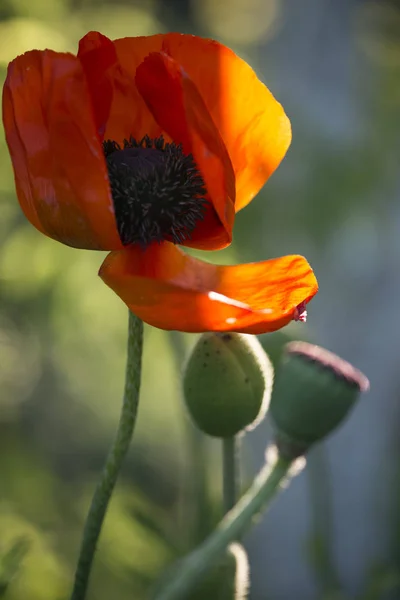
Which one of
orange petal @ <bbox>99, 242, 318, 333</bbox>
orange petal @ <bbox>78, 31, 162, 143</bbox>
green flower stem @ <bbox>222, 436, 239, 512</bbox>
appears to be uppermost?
orange petal @ <bbox>78, 31, 162, 143</bbox>

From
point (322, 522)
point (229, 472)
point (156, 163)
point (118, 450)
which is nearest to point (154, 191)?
point (156, 163)

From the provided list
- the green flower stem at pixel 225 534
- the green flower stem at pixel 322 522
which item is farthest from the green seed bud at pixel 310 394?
the green flower stem at pixel 322 522

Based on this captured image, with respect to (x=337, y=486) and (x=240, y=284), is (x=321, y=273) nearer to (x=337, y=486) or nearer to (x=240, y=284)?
(x=337, y=486)

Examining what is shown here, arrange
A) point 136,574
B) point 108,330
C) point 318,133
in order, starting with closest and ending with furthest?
point 136,574 → point 108,330 → point 318,133

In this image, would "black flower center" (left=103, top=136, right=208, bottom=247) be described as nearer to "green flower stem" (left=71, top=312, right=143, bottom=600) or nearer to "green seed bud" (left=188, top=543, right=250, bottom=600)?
"green flower stem" (left=71, top=312, right=143, bottom=600)

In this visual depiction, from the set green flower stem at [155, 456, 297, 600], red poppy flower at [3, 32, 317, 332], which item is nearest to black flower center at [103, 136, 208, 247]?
red poppy flower at [3, 32, 317, 332]

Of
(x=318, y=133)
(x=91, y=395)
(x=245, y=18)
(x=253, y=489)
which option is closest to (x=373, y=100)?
(x=318, y=133)

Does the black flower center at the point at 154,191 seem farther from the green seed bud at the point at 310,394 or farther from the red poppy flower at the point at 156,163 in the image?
the green seed bud at the point at 310,394
